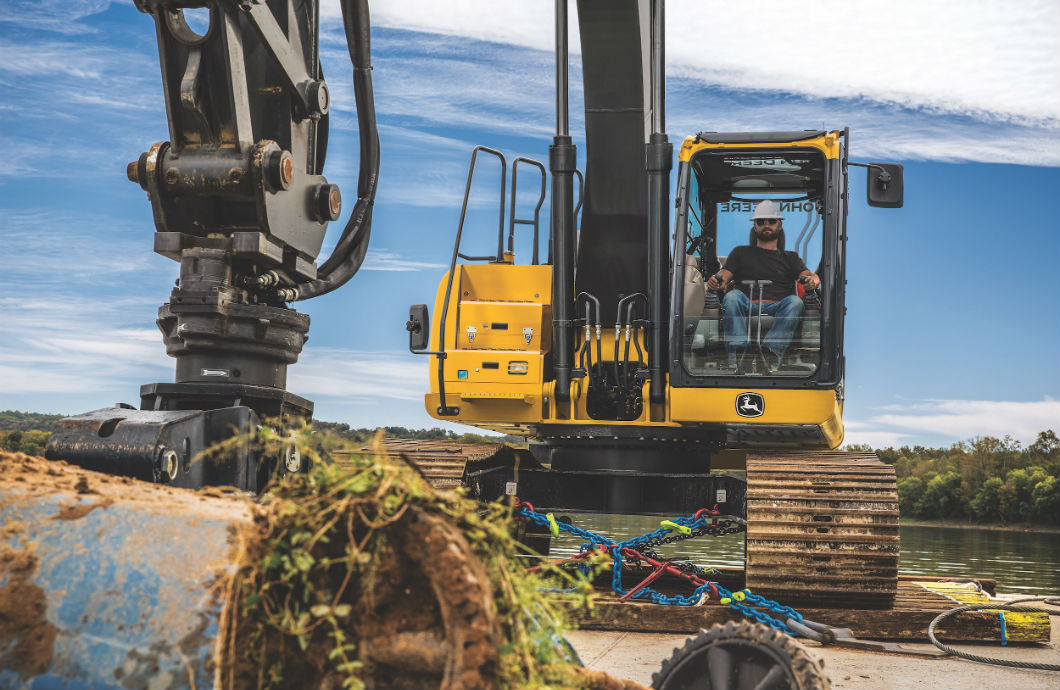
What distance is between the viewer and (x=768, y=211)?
25.3 ft

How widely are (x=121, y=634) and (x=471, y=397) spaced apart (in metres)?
5.54

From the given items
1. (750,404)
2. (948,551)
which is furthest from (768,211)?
(948,551)

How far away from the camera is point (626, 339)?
7.87 m

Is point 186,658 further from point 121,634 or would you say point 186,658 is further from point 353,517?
point 353,517

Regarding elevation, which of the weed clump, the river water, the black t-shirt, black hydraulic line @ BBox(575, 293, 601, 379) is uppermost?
the black t-shirt

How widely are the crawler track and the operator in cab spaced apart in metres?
0.94

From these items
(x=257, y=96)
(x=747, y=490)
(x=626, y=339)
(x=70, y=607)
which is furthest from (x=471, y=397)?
(x=70, y=607)

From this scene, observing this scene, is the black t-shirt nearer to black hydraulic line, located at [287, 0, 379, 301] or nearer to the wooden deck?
the wooden deck

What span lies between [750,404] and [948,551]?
65.8ft

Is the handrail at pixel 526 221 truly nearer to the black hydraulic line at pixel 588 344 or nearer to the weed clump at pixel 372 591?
the black hydraulic line at pixel 588 344

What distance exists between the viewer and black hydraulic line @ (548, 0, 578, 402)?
788 cm

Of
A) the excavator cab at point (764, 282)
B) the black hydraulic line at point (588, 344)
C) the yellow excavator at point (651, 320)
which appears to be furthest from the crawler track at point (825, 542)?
the black hydraulic line at point (588, 344)

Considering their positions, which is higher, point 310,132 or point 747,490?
point 310,132

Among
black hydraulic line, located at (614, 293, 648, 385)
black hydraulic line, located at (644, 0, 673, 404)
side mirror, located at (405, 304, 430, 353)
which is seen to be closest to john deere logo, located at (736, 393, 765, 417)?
black hydraulic line, located at (644, 0, 673, 404)
